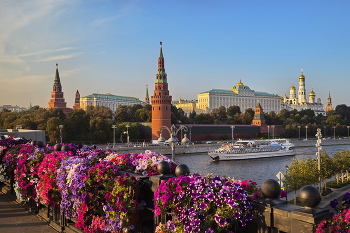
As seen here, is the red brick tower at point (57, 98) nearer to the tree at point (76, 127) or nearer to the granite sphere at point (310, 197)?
the tree at point (76, 127)

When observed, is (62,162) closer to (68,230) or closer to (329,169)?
(68,230)

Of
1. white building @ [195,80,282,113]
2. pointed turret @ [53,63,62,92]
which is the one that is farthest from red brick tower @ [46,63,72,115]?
white building @ [195,80,282,113]

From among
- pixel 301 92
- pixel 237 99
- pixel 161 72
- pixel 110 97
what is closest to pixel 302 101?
pixel 301 92

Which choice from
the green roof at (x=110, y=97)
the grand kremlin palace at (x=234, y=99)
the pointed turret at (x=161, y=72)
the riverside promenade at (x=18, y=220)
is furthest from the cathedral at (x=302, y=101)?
the riverside promenade at (x=18, y=220)

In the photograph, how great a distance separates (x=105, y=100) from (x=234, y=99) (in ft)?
176

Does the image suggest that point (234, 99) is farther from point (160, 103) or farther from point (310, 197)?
point (310, 197)

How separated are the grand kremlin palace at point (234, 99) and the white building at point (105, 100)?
2633cm

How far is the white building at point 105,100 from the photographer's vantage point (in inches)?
5413

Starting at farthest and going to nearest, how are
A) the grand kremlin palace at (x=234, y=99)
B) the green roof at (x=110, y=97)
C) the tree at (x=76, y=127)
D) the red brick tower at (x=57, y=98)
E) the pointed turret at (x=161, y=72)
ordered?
the green roof at (x=110, y=97) < the grand kremlin palace at (x=234, y=99) < the red brick tower at (x=57, y=98) < the pointed turret at (x=161, y=72) < the tree at (x=76, y=127)

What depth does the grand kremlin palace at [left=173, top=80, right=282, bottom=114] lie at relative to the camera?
13700cm

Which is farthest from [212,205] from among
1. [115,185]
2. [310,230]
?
[115,185]

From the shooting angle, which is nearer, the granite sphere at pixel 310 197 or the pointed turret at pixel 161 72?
the granite sphere at pixel 310 197

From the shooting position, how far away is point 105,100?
143m

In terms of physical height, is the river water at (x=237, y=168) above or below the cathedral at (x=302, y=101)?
below
